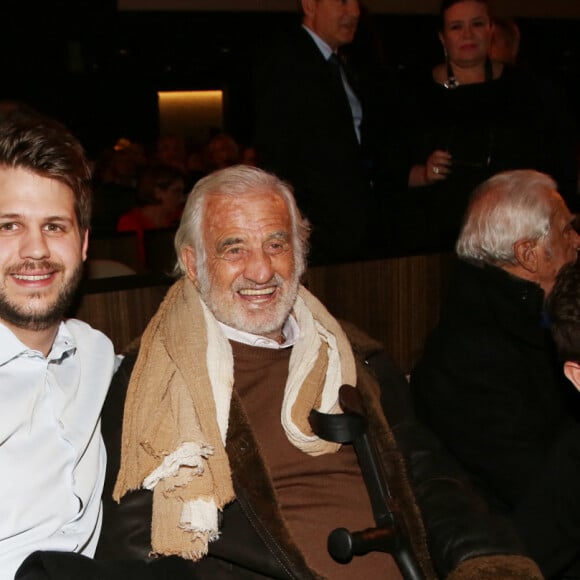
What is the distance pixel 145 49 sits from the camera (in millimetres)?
8922

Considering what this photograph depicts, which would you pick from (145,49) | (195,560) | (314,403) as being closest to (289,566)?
(195,560)

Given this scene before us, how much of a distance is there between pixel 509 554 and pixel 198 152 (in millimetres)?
5624

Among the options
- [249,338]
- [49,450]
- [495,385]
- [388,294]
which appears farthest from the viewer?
[388,294]

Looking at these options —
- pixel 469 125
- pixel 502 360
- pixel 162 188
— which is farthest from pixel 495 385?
pixel 162 188

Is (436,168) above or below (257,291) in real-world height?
above

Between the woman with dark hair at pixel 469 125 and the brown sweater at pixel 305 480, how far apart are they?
52.8 inches

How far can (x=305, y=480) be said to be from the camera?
2199 millimetres

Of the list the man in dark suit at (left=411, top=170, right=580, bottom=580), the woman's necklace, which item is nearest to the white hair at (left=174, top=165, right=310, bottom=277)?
the man in dark suit at (left=411, top=170, right=580, bottom=580)

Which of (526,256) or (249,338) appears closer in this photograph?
(249,338)

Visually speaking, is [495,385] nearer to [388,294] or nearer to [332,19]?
[388,294]

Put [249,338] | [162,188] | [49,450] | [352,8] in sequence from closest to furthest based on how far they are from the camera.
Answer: [49,450] → [249,338] → [352,8] → [162,188]

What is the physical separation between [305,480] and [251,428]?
8.0 inches

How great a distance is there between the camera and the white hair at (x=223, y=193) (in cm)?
238

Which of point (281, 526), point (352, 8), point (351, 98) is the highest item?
point (352, 8)
